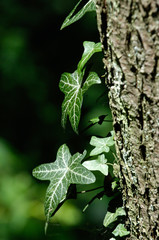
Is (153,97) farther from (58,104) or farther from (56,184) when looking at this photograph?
(58,104)

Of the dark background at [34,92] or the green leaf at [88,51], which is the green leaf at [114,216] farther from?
the dark background at [34,92]

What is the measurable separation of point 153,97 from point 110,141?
1.02 feet

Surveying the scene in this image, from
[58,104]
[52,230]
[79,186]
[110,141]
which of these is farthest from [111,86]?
[58,104]

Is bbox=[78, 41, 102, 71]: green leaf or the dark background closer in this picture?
bbox=[78, 41, 102, 71]: green leaf

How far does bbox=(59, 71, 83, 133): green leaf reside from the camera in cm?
97

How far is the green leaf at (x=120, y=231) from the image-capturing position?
99 centimetres

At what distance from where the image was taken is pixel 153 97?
Result: 724mm

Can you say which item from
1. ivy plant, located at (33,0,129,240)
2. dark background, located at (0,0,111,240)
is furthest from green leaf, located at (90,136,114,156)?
dark background, located at (0,0,111,240)

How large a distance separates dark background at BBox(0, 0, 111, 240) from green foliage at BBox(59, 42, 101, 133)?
1.03 meters

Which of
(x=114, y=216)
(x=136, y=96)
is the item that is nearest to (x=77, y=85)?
(x=136, y=96)

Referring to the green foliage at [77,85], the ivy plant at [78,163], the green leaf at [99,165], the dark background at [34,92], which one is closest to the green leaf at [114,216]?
the ivy plant at [78,163]

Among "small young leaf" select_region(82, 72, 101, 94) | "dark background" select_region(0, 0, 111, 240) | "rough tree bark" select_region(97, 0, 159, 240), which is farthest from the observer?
"dark background" select_region(0, 0, 111, 240)

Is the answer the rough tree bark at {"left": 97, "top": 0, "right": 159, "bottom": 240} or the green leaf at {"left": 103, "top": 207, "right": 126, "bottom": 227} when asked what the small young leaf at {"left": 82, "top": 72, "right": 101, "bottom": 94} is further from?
the green leaf at {"left": 103, "top": 207, "right": 126, "bottom": 227}

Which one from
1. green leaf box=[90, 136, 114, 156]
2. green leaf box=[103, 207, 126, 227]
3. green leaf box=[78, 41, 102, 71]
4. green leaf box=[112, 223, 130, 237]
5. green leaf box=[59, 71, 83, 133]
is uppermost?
green leaf box=[78, 41, 102, 71]
